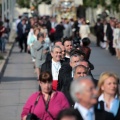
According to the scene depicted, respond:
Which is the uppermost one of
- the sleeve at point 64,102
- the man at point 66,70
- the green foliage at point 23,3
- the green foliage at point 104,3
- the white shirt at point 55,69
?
the sleeve at point 64,102

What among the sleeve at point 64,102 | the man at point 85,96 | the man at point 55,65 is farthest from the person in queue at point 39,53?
the man at point 85,96

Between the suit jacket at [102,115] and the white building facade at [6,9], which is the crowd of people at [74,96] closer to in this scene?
the suit jacket at [102,115]

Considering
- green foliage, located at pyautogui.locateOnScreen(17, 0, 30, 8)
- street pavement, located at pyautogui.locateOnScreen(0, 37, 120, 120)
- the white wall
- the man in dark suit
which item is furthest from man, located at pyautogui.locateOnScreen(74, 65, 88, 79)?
green foliage, located at pyautogui.locateOnScreen(17, 0, 30, 8)

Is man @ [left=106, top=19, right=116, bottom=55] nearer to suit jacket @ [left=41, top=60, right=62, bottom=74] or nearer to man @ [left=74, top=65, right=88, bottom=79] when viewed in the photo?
suit jacket @ [left=41, top=60, right=62, bottom=74]

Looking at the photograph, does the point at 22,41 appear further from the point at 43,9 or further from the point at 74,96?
the point at 43,9

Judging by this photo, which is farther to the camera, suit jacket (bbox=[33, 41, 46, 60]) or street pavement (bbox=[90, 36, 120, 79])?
street pavement (bbox=[90, 36, 120, 79])

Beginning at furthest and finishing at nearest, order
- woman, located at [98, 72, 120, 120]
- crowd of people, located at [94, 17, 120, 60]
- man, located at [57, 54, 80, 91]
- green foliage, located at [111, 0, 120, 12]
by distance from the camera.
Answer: green foliage, located at [111, 0, 120, 12] < crowd of people, located at [94, 17, 120, 60] < man, located at [57, 54, 80, 91] < woman, located at [98, 72, 120, 120]

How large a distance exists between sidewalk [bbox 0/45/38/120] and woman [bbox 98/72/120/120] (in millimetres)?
5937

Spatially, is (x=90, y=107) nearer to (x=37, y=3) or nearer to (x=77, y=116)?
(x=77, y=116)

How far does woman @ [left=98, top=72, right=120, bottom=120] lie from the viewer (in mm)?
8016

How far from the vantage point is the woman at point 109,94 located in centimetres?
A: 802

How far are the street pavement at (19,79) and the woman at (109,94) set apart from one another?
19.5 ft

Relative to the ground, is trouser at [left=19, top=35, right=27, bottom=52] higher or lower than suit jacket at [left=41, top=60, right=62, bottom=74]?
lower

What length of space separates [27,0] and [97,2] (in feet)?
190
